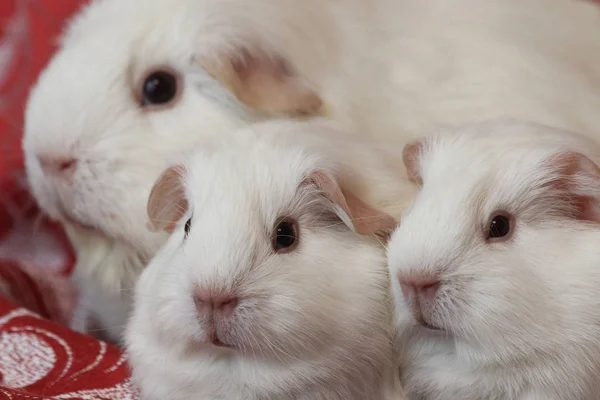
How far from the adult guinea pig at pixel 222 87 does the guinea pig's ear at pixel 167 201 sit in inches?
4.7

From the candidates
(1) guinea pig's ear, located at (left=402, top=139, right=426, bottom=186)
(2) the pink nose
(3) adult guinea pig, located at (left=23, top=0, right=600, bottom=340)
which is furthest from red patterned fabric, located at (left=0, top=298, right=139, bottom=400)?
(1) guinea pig's ear, located at (left=402, top=139, right=426, bottom=186)

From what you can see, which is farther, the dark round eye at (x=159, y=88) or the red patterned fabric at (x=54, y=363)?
the dark round eye at (x=159, y=88)

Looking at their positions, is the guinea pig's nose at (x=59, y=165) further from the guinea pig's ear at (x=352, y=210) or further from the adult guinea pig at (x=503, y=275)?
the adult guinea pig at (x=503, y=275)

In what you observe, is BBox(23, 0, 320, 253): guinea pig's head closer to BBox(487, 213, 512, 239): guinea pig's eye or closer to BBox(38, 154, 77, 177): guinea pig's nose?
BBox(38, 154, 77, 177): guinea pig's nose

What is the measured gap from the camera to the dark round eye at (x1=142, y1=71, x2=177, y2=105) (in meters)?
1.65

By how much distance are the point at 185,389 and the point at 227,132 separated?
1.78 feet

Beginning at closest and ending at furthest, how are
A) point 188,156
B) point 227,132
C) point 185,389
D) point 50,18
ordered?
point 185,389 → point 188,156 → point 227,132 → point 50,18

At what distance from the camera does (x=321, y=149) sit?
1.33 meters

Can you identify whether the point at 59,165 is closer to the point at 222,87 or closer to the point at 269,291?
the point at 222,87

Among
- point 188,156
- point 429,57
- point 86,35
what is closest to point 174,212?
point 188,156

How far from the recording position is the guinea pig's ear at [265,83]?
156 cm

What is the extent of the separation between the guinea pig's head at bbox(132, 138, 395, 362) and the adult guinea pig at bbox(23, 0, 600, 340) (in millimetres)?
276

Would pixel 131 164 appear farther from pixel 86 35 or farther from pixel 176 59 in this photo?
pixel 86 35

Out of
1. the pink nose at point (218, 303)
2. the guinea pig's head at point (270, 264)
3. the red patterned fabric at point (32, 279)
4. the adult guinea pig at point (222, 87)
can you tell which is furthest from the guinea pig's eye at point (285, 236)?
the red patterned fabric at point (32, 279)
